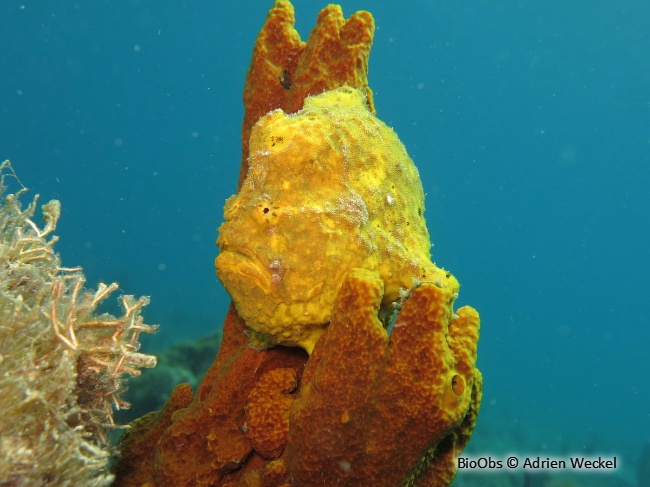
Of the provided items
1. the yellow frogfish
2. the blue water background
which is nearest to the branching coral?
the yellow frogfish

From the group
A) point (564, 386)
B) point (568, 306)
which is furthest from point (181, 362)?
point (568, 306)

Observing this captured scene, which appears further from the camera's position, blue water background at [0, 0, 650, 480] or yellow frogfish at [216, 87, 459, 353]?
blue water background at [0, 0, 650, 480]

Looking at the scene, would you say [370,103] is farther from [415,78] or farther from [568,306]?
[415,78]

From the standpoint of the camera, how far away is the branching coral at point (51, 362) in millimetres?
1883

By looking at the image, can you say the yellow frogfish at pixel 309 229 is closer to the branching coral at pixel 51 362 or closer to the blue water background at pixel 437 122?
the branching coral at pixel 51 362

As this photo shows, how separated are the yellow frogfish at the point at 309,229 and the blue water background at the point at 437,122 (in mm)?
84133

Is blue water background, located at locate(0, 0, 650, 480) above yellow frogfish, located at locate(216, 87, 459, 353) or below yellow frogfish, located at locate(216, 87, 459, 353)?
above

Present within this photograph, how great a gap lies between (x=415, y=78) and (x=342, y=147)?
444 ft

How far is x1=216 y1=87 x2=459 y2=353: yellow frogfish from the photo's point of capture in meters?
2.60

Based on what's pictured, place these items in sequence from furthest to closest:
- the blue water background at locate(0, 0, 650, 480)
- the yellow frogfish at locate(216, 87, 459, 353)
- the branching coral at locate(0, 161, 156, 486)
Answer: the blue water background at locate(0, 0, 650, 480) < the yellow frogfish at locate(216, 87, 459, 353) < the branching coral at locate(0, 161, 156, 486)

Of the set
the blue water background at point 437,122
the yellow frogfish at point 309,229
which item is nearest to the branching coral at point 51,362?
the yellow frogfish at point 309,229

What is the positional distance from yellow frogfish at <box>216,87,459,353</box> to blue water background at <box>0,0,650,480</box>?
84133 mm

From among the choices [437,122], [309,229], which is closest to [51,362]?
[309,229]

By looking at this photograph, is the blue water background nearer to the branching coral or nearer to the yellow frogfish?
the branching coral
